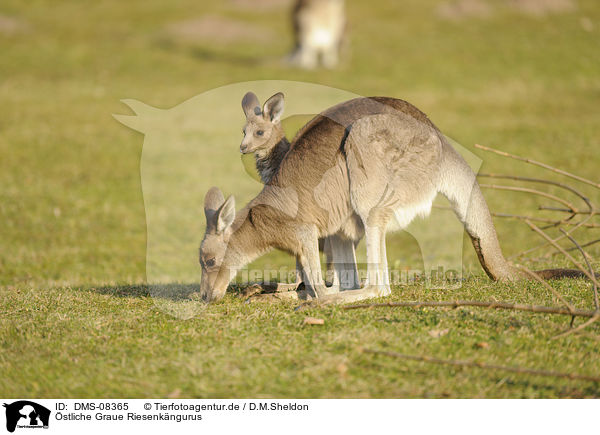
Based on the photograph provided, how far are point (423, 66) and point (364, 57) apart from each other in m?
2.11

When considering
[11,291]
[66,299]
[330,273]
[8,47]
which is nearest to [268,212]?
A: [330,273]

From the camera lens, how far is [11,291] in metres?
5.85

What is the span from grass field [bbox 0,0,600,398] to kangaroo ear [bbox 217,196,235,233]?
597mm

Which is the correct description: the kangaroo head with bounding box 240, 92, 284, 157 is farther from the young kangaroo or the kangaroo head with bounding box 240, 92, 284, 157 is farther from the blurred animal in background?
the blurred animal in background

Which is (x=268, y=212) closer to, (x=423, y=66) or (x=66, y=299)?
(x=66, y=299)

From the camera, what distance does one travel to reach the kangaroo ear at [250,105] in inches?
212

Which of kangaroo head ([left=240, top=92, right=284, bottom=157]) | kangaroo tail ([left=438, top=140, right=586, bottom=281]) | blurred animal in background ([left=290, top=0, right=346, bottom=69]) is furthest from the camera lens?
blurred animal in background ([left=290, top=0, right=346, bottom=69])

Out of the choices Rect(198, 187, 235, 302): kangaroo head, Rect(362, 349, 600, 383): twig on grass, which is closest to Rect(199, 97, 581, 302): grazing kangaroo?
Rect(198, 187, 235, 302): kangaroo head

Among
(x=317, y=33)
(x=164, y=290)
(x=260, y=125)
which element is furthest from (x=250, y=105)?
(x=317, y=33)

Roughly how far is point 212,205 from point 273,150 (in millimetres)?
818

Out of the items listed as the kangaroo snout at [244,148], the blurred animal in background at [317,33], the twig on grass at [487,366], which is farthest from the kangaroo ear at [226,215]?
the blurred animal in background at [317,33]

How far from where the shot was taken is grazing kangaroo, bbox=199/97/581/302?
193 inches
